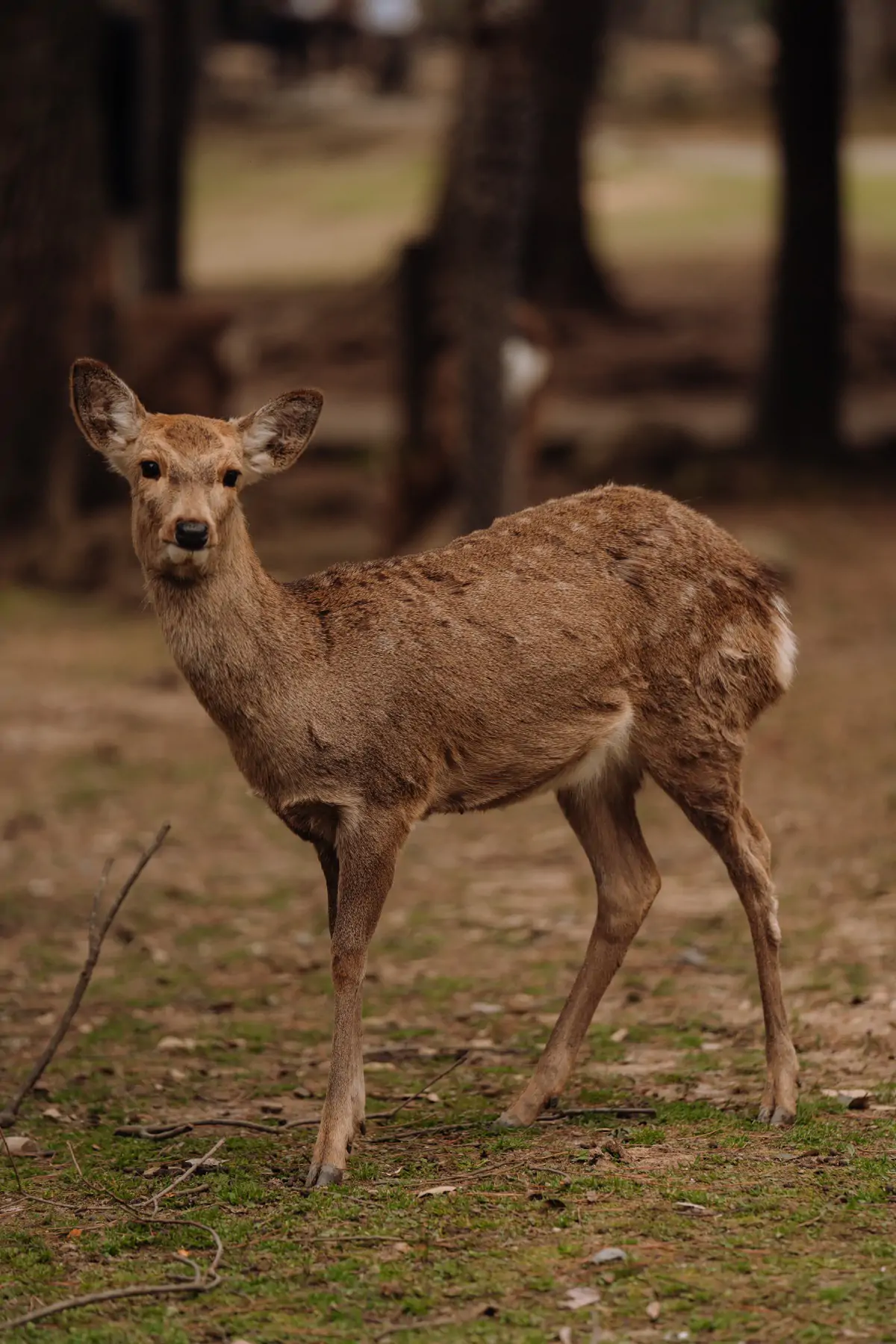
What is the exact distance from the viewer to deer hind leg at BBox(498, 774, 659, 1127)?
607 centimetres

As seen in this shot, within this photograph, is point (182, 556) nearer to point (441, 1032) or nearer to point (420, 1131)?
point (420, 1131)

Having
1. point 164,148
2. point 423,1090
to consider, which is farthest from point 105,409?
point 164,148

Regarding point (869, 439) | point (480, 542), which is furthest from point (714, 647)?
point (869, 439)

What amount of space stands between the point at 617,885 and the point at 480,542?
1086mm

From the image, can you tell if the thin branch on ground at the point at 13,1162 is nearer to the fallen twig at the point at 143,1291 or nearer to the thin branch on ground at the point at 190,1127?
the thin branch on ground at the point at 190,1127

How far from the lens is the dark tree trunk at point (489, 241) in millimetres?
12125

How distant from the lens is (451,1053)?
6.82 meters

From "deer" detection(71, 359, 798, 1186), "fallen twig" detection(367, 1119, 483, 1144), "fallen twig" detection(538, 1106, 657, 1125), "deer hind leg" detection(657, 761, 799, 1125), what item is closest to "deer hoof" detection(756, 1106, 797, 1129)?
"deer" detection(71, 359, 798, 1186)

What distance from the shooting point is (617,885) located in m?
6.20

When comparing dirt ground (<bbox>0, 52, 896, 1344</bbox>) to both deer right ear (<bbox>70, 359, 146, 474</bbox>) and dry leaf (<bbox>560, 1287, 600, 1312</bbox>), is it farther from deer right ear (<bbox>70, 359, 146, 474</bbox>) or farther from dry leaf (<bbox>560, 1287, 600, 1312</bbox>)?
deer right ear (<bbox>70, 359, 146, 474</bbox>)

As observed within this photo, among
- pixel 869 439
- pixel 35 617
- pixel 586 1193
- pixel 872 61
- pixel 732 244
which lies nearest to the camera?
pixel 586 1193

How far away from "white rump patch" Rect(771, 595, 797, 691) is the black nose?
5.78 feet

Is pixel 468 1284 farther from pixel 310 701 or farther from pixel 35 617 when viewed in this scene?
pixel 35 617

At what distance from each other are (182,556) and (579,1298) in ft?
6.84
